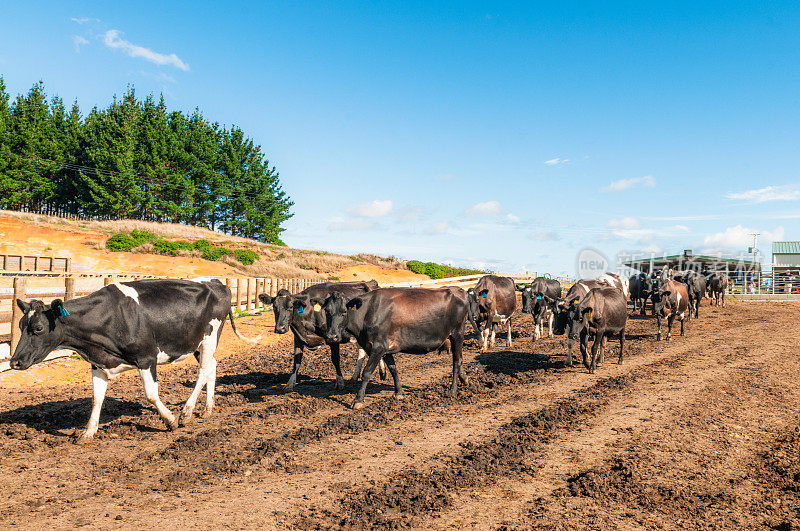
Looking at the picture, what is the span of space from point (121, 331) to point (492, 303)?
12.1 metres

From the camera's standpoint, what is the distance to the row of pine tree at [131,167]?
52.3m

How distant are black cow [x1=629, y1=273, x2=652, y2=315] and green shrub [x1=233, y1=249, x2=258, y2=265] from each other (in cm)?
3027

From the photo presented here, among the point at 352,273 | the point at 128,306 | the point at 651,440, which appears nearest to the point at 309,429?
the point at 128,306

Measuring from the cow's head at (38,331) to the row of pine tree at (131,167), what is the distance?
5109 cm

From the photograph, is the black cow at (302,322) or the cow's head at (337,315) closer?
the cow's head at (337,315)

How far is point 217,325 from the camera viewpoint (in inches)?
343

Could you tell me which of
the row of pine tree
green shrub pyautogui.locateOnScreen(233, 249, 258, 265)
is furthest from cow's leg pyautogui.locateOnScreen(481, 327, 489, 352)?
the row of pine tree

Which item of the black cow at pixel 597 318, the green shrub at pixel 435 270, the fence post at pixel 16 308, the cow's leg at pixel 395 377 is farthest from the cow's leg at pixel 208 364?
the green shrub at pixel 435 270

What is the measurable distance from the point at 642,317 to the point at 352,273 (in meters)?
27.9

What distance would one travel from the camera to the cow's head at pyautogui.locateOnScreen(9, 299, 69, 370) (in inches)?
272

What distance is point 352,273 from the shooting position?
48406 millimetres

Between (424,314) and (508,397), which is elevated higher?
(424,314)

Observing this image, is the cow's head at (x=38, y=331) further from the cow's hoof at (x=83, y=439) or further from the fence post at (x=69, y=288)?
the fence post at (x=69, y=288)

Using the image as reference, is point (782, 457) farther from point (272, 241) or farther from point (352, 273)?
point (272, 241)
